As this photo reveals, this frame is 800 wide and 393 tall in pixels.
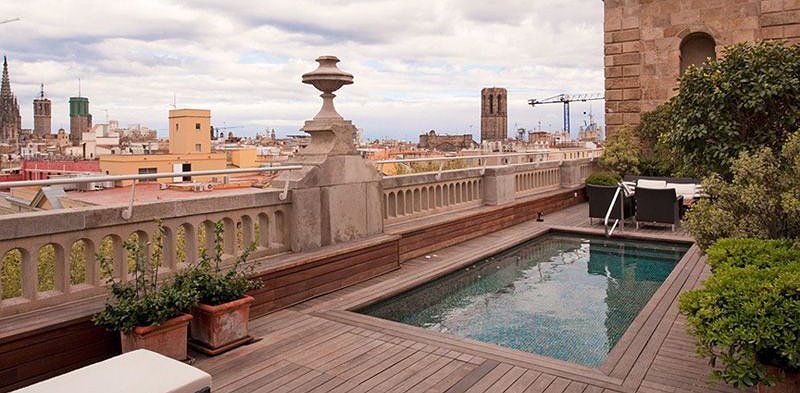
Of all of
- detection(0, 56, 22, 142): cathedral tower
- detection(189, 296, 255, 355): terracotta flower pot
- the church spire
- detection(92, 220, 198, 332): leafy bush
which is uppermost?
the church spire

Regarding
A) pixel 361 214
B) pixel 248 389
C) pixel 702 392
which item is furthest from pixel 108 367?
pixel 361 214

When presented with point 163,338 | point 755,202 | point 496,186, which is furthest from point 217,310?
point 496,186

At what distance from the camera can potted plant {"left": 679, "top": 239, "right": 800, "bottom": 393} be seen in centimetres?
313

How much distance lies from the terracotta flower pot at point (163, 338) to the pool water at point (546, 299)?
222 cm

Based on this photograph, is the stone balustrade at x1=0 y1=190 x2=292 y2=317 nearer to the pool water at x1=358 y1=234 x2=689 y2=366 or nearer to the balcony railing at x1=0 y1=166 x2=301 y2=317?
the balcony railing at x1=0 y1=166 x2=301 y2=317

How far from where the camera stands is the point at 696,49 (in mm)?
18375

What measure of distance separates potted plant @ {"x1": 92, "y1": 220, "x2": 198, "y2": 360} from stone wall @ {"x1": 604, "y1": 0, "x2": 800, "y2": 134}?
17.6 metres

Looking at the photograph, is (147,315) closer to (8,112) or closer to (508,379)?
(508,379)

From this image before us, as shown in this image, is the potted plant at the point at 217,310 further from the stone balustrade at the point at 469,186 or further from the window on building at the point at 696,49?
the window on building at the point at 696,49

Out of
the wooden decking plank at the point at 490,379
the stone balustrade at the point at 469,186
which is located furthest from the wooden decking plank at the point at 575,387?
the stone balustrade at the point at 469,186

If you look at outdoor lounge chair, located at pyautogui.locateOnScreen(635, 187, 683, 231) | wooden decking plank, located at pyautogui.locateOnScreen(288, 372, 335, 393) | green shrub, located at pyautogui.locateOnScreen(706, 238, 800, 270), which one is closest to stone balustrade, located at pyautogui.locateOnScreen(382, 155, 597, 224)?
outdoor lounge chair, located at pyautogui.locateOnScreen(635, 187, 683, 231)

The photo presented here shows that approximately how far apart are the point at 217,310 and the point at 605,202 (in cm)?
913

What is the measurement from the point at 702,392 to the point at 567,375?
893mm

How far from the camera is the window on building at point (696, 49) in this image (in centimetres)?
1817
